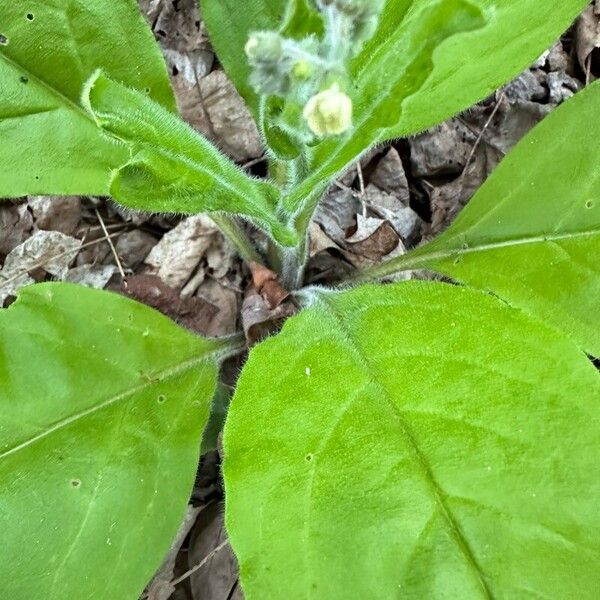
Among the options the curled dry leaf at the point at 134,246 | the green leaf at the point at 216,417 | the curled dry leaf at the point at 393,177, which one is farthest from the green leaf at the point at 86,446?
the curled dry leaf at the point at 393,177

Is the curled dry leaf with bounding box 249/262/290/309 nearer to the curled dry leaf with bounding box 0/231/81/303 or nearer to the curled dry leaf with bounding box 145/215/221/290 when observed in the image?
the curled dry leaf with bounding box 145/215/221/290

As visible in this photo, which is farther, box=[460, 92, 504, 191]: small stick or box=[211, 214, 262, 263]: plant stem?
box=[460, 92, 504, 191]: small stick

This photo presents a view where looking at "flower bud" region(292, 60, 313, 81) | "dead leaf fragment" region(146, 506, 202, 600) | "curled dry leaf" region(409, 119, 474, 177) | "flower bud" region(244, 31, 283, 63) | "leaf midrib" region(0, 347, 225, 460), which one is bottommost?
"dead leaf fragment" region(146, 506, 202, 600)

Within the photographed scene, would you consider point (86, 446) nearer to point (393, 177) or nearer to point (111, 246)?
point (111, 246)

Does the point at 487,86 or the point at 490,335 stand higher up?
the point at 487,86

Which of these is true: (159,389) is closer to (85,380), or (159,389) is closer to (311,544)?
(85,380)

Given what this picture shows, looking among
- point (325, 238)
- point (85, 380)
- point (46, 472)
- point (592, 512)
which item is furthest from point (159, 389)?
point (592, 512)

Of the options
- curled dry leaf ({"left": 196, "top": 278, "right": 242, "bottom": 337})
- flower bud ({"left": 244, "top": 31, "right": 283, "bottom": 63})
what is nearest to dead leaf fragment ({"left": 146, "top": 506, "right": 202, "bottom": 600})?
curled dry leaf ({"left": 196, "top": 278, "right": 242, "bottom": 337})
